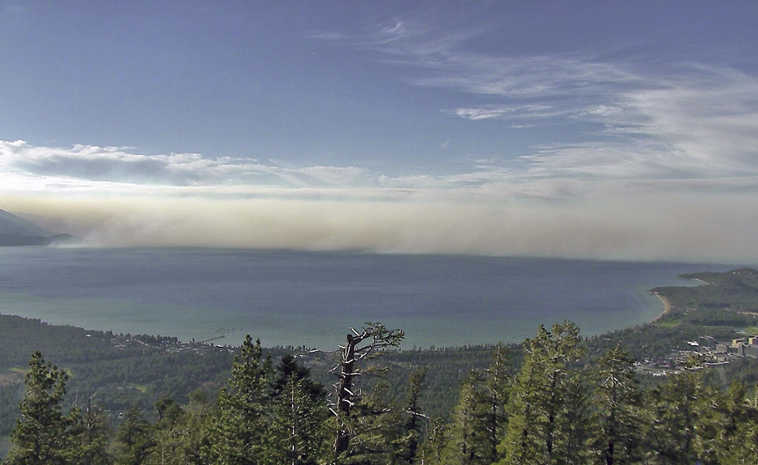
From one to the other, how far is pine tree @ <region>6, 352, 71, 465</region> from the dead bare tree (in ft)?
37.4

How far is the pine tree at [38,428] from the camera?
14.8 meters

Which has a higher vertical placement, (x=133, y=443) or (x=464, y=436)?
(x=464, y=436)

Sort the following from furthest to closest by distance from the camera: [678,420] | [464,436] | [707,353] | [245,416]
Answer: [707,353] → [464,436] → [678,420] → [245,416]

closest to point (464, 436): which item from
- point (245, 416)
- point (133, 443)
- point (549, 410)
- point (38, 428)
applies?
point (549, 410)

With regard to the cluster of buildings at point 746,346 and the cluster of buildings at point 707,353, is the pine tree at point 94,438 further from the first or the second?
the cluster of buildings at point 746,346

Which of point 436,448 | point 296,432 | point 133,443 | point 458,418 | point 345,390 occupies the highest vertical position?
point 345,390

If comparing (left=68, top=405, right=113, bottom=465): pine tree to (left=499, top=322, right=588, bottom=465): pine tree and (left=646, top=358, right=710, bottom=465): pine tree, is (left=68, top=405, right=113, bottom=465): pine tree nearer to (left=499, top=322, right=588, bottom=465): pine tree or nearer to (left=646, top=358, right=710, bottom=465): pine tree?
(left=499, top=322, right=588, bottom=465): pine tree

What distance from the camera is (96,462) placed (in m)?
23.8

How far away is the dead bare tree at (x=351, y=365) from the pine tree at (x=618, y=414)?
11.4m

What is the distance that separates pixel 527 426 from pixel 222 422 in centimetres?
1017

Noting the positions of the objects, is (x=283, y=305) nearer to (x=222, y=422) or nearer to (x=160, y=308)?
(x=160, y=308)

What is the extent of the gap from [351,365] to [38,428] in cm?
1298

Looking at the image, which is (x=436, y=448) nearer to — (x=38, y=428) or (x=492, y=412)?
(x=492, y=412)

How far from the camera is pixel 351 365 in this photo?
866 centimetres
